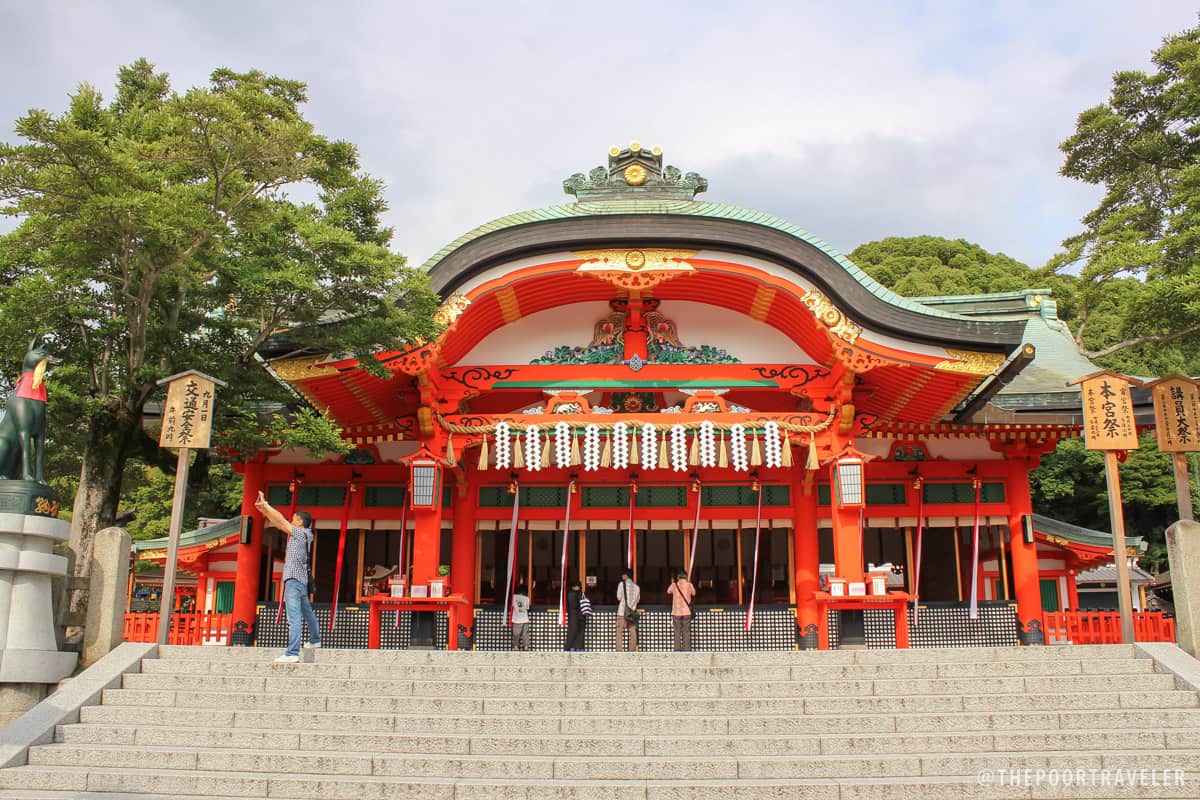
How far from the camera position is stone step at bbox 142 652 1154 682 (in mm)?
8562

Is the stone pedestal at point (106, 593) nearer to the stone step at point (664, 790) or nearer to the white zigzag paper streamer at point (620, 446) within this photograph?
the stone step at point (664, 790)

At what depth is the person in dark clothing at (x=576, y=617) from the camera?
1352 centimetres

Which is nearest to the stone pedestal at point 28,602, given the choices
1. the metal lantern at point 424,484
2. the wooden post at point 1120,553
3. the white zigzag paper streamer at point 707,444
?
the metal lantern at point 424,484

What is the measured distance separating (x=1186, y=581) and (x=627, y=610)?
22.9 feet

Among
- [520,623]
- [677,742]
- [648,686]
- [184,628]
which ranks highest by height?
[520,623]

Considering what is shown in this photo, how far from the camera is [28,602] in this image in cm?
874

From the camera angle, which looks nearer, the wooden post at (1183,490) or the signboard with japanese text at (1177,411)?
the wooden post at (1183,490)

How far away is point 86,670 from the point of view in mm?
8734

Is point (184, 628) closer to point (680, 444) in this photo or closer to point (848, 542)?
point (680, 444)

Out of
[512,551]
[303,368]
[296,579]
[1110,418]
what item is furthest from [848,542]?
[303,368]

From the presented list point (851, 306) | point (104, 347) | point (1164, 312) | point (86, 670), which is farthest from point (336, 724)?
point (1164, 312)

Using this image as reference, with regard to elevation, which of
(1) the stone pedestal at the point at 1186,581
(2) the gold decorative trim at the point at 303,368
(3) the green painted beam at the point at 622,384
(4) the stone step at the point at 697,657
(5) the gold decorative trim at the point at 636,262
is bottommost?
(4) the stone step at the point at 697,657

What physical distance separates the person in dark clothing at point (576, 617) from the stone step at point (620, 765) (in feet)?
20.8

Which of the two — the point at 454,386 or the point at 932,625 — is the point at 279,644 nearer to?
the point at 454,386
